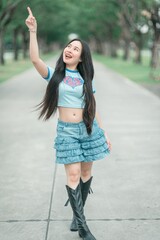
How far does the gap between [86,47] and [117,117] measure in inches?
276

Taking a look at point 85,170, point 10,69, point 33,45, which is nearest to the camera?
point 33,45

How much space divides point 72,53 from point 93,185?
225 centimetres

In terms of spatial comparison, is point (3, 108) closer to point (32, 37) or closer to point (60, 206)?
point (60, 206)

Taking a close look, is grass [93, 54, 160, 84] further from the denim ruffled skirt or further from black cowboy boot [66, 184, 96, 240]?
black cowboy boot [66, 184, 96, 240]

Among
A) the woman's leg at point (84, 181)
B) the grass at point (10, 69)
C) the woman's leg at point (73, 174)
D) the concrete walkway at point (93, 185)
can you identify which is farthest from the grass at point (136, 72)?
the woman's leg at point (73, 174)

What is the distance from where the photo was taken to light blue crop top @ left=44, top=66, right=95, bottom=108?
3781 millimetres

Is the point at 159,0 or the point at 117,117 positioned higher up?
the point at 159,0

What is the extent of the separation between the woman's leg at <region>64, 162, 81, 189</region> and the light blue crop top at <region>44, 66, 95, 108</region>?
0.53m

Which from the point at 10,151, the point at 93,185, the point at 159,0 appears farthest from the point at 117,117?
the point at 159,0

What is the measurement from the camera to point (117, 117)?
422 inches

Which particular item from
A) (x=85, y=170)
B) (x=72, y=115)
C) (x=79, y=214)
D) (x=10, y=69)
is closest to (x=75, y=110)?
(x=72, y=115)

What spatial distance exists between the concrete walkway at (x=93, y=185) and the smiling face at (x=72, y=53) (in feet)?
5.24

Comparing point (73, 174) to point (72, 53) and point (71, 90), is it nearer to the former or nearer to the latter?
point (71, 90)

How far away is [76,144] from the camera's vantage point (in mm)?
3811
